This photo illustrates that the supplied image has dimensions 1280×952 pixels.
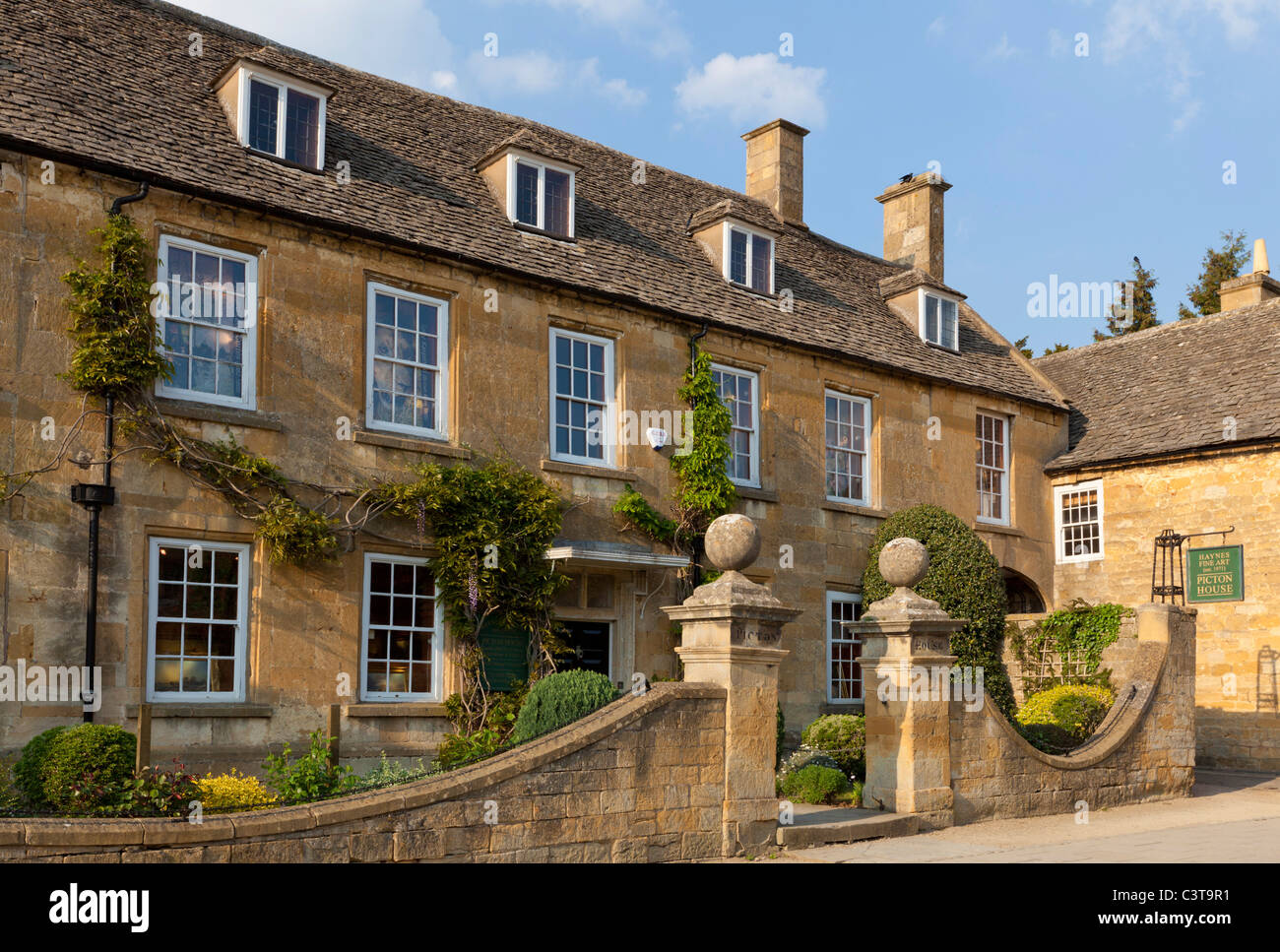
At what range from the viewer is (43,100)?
12.3 meters

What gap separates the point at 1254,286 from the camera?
2423cm

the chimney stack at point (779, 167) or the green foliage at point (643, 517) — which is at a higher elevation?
the chimney stack at point (779, 167)

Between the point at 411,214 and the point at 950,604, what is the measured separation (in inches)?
374

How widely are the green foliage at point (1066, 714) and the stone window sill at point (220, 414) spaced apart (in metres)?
9.92

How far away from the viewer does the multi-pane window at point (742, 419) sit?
17328mm

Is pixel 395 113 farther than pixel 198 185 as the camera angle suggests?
Yes

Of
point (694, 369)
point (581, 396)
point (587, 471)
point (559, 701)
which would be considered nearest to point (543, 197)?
point (581, 396)

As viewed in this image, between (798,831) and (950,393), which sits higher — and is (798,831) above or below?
below

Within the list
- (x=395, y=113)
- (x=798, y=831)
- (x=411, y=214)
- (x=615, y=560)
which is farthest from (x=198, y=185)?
(x=798, y=831)

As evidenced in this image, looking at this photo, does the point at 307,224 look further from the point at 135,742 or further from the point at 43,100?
the point at 135,742

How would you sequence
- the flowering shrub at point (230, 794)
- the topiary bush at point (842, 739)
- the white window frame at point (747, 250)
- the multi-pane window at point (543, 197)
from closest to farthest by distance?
the flowering shrub at point (230, 794) < the topiary bush at point (842, 739) < the multi-pane window at point (543, 197) < the white window frame at point (747, 250)

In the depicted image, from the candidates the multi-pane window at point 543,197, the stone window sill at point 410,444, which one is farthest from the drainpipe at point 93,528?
the multi-pane window at point 543,197

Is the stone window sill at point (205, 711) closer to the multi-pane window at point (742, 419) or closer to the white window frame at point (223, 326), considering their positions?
the white window frame at point (223, 326)

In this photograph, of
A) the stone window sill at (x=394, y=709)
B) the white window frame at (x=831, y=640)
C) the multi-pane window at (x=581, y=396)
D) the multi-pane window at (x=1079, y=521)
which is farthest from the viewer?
the multi-pane window at (x=1079, y=521)
